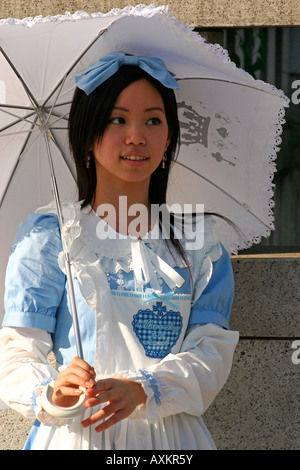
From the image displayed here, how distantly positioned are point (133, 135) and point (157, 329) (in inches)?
23.0

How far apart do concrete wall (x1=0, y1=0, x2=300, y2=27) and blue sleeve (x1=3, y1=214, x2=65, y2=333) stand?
138 cm

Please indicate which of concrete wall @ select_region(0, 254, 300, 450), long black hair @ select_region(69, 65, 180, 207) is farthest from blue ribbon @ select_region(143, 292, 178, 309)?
concrete wall @ select_region(0, 254, 300, 450)

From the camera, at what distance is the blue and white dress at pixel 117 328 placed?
2475mm

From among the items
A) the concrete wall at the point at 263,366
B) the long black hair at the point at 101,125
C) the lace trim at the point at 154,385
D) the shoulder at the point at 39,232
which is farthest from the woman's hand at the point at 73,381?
the concrete wall at the point at 263,366

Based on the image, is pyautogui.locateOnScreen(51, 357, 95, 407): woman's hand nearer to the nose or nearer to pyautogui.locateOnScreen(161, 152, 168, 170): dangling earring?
the nose

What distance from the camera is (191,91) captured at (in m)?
2.95

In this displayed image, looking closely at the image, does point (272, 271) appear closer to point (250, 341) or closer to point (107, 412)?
point (250, 341)

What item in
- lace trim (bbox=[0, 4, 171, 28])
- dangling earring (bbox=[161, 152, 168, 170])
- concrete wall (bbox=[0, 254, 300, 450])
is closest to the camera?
lace trim (bbox=[0, 4, 171, 28])

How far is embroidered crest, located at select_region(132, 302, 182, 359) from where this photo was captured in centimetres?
258

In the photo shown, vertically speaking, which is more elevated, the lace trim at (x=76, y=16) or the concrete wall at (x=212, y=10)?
the concrete wall at (x=212, y=10)

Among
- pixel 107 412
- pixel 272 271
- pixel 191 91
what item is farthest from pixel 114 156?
pixel 272 271

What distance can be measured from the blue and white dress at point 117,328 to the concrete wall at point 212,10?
1.32 m

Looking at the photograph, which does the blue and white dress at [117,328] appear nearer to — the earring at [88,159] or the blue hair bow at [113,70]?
the earring at [88,159]
